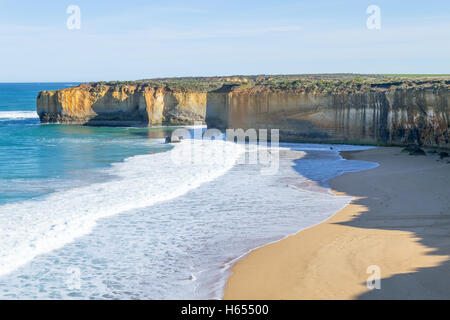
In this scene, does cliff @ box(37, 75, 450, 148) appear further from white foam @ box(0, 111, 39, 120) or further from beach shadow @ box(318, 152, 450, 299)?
white foam @ box(0, 111, 39, 120)

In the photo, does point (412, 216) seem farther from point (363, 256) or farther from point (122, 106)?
point (122, 106)

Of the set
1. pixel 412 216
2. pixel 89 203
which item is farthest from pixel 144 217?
pixel 412 216

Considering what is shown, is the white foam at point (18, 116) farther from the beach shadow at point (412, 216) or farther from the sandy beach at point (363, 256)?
the sandy beach at point (363, 256)

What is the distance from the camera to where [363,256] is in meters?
9.30

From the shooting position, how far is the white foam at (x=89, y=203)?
412 inches

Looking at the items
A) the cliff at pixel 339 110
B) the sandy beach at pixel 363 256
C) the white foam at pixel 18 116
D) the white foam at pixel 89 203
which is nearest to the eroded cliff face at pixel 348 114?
the cliff at pixel 339 110

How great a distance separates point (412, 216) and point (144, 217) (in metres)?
6.74

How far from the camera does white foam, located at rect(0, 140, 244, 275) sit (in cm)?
1046

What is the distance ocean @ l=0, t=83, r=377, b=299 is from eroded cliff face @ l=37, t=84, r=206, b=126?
852 inches

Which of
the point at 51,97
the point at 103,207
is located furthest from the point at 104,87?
the point at 103,207

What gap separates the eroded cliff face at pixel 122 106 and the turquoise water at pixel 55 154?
4.23 metres

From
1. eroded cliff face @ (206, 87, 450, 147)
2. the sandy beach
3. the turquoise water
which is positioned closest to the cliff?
eroded cliff face @ (206, 87, 450, 147)

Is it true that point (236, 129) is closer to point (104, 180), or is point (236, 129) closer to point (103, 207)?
point (104, 180)

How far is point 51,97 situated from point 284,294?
4563 centimetres
